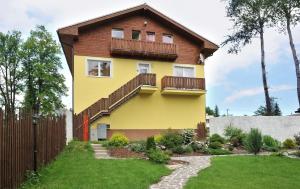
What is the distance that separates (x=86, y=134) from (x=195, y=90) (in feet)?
28.7

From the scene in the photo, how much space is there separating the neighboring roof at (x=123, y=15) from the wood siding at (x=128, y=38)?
0.44m

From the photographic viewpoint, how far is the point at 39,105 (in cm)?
3950

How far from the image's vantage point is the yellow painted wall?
26500mm

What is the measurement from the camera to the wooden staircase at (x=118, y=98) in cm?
2491

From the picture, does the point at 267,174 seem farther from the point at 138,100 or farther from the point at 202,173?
the point at 138,100

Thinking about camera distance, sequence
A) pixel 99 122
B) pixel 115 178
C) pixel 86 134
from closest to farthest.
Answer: pixel 115 178
pixel 86 134
pixel 99 122

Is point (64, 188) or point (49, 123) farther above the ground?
point (49, 123)

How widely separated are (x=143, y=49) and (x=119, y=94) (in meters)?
3.89

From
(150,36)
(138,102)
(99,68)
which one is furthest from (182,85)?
(99,68)

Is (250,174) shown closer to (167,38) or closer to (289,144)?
(289,144)

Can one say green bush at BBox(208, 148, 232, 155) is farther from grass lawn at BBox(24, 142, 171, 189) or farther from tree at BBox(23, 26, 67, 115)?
tree at BBox(23, 26, 67, 115)

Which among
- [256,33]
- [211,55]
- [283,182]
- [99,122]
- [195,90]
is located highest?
[256,33]

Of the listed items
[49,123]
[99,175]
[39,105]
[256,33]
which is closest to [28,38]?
[39,105]

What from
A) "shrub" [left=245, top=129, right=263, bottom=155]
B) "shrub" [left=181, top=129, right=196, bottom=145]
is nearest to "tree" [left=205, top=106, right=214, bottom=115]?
"shrub" [left=181, top=129, right=196, bottom=145]
